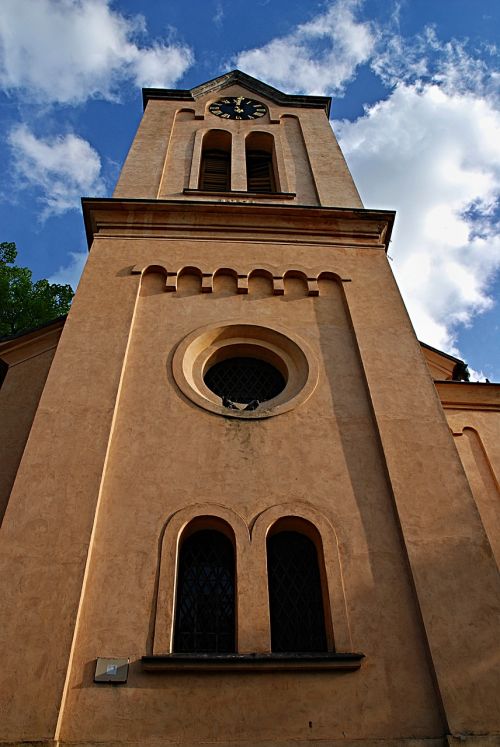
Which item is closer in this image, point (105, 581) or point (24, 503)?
point (105, 581)

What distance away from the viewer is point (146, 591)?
233 inches

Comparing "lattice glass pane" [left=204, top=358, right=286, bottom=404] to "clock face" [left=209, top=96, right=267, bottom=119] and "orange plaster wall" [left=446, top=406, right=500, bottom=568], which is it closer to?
"orange plaster wall" [left=446, top=406, right=500, bottom=568]

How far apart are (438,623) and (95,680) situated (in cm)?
319

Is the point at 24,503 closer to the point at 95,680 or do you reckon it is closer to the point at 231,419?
the point at 95,680

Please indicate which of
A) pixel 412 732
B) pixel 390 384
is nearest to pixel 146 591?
pixel 412 732

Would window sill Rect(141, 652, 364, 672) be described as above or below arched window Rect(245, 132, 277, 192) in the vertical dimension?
below

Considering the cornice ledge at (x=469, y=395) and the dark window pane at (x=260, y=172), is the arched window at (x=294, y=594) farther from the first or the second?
the dark window pane at (x=260, y=172)

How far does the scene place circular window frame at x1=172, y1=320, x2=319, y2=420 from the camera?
7.84 m

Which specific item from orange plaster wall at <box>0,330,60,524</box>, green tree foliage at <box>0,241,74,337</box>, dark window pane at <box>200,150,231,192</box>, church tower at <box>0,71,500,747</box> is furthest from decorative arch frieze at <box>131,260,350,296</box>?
green tree foliage at <box>0,241,74,337</box>

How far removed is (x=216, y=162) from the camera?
50.7ft

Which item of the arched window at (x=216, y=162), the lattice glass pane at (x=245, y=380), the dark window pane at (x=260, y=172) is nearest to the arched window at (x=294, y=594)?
the lattice glass pane at (x=245, y=380)

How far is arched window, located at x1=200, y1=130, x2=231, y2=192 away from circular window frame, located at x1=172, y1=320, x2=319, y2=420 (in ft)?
19.9

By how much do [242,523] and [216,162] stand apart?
37.4 ft

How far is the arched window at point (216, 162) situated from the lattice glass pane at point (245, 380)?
6309 mm
